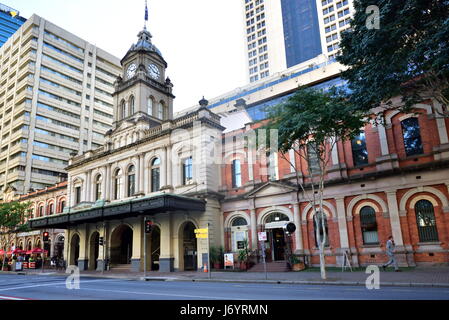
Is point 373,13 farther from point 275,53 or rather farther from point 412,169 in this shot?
point 275,53

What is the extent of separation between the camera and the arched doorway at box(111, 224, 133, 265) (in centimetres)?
3128

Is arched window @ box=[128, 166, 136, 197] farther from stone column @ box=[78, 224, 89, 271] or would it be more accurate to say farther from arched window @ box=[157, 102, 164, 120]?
arched window @ box=[157, 102, 164, 120]

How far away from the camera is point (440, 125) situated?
62.5 ft

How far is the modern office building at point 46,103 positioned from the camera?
5719cm

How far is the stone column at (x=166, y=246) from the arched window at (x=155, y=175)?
3420 mm

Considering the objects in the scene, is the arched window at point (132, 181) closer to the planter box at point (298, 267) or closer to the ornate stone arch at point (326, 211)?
the ornate stone arch at point (326, 211)

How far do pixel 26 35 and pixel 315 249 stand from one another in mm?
66675

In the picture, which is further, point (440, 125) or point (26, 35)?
point (26, 35)

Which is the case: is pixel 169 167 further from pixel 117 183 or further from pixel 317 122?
pixel 317 122

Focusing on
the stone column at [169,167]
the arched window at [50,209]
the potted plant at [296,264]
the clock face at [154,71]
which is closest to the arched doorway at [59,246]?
the arched window at [50,209]

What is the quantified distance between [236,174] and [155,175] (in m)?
7.75

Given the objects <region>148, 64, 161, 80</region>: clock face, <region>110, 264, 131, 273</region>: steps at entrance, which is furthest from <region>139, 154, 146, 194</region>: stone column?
<region>148, 64, 161, 80</region>: clock face

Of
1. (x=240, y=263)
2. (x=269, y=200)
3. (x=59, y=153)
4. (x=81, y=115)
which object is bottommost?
(x=240, y=263)
